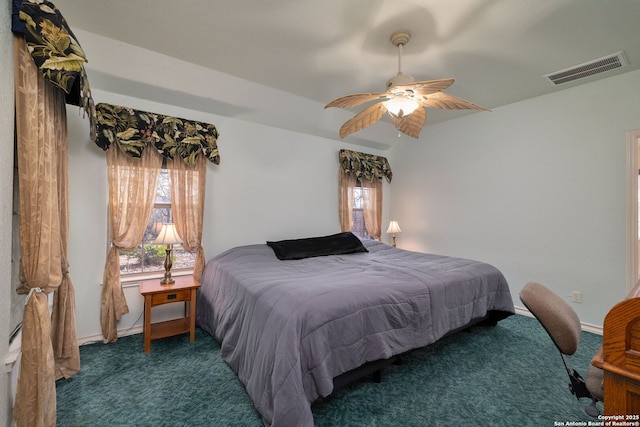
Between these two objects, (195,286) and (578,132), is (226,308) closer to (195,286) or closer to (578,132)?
(195,286)

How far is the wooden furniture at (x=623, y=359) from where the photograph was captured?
0.74m

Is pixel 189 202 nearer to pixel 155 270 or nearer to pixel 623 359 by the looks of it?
pixel 155 270

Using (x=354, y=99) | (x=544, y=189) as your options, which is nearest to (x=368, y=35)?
(x=354, y=99)

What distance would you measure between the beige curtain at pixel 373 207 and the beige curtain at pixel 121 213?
10.6 ft

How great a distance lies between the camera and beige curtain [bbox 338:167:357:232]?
14.1 feet

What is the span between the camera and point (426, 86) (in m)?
1.90

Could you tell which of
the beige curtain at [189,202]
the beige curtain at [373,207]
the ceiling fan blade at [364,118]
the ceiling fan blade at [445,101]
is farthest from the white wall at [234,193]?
the ceiling fan blade at [445,101]

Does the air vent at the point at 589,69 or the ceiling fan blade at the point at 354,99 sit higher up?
the air vent at the point at 589,69

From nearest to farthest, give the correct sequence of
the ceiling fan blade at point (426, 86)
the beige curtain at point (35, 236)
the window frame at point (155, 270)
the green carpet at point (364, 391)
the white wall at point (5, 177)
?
1. the white wall at point (5, 177)
2. the beige curtain at point (35, 236)
3. the green carpet at point (364, 391)
4. the ceiling fan blade at point (426, 86)
5. the window frame at point (155, 270)

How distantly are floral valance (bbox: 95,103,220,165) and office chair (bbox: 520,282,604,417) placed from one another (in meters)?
3.07

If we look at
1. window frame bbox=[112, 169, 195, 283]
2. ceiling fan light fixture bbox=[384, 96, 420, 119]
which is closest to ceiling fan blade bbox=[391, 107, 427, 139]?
ceiling fan light fixture bbox=[384, 96, 420, 119]

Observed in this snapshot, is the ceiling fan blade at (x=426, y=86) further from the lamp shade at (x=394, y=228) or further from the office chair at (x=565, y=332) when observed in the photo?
the lamp shade at (x=394, y=228)

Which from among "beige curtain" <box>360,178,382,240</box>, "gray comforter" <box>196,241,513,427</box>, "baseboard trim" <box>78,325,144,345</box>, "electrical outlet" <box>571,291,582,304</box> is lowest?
"baseboard trim" <box>78,325,144,345</box>

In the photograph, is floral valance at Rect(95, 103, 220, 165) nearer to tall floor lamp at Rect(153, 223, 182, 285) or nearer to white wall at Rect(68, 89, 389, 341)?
white wall at Rect(68, 89, 389, 341)
